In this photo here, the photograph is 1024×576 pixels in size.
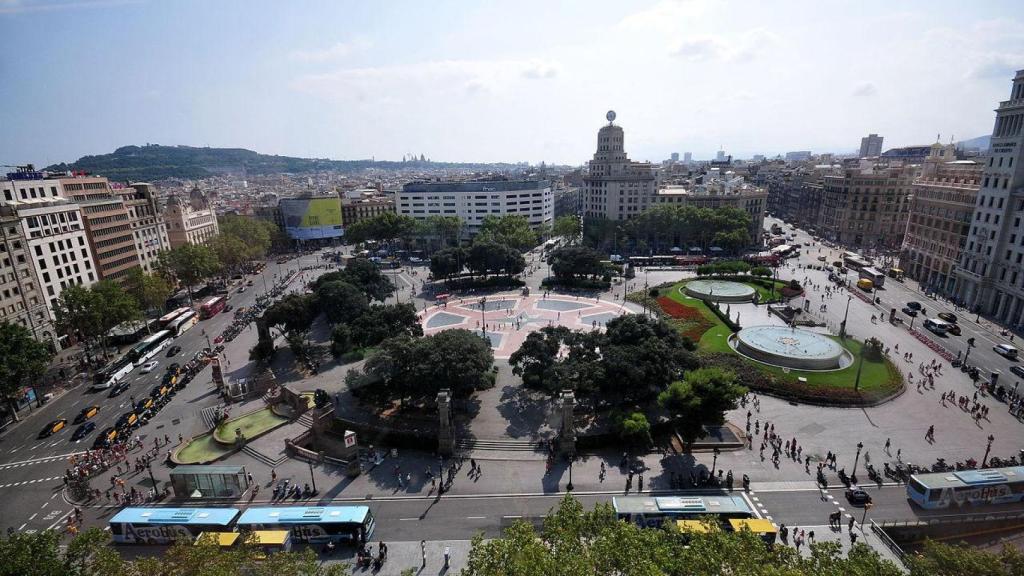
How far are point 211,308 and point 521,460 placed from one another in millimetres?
70745

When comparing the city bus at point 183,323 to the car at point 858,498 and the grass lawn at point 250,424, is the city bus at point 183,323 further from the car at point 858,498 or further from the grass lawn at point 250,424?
the car at point 858,498

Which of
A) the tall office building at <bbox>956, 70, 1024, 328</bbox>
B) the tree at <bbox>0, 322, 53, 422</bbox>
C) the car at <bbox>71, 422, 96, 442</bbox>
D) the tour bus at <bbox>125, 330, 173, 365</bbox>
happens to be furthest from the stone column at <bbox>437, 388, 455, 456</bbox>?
the tall office building at <bbox>956, 70, 1024, 328</bbox>

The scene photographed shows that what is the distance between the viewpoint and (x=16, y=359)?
155 ft

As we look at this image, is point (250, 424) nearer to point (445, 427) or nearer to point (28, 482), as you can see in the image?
point (28, 482)

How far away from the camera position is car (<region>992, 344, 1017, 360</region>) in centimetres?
5633

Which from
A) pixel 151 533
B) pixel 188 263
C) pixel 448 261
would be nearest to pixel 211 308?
pixel 188 263

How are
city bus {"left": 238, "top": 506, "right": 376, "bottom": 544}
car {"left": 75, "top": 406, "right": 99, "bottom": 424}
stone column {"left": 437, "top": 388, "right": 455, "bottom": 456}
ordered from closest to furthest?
city bus {"left": 238, "top": 506, "right": 376, "bottom": 544} → stone column {"left": 437, "top": 388, "right": 455, "bottom": 456} → car {"left": 75, "top": 406, "right": 99, "bottom": 424}

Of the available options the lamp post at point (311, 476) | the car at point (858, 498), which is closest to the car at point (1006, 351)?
the car at point (858, 498)

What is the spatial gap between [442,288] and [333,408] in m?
47.8

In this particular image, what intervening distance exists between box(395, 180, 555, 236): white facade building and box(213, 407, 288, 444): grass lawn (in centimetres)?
9635

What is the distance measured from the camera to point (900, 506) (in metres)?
34.7

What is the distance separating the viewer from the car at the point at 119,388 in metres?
56.2

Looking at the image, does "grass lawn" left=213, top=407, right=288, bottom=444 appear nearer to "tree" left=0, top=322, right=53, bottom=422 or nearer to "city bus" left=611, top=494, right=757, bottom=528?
"tree" left=0, top=322, right=53, bottom=422

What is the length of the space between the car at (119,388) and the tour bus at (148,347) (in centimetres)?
609
